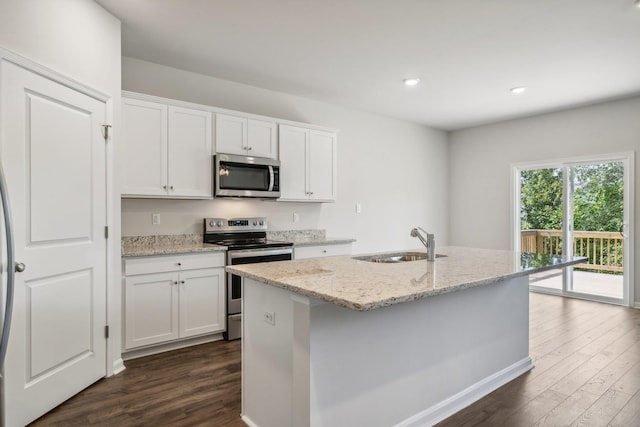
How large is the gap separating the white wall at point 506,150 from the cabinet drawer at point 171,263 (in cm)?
449

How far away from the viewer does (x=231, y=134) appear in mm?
3711

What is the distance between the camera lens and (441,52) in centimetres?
336

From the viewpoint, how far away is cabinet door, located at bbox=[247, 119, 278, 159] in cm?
384

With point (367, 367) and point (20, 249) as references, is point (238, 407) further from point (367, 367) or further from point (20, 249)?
point (20, 249)

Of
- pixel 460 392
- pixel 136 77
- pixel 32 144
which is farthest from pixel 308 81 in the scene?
pixel 460 392

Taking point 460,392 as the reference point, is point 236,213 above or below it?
above

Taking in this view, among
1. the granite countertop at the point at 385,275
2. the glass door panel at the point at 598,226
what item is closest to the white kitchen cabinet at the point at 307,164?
the granite countertop at the point at 385,275

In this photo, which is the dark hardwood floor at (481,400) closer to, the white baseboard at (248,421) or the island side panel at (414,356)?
the white baseboard at (248,421)

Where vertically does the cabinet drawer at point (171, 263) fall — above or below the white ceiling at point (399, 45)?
below

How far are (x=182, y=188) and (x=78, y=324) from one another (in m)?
1.40

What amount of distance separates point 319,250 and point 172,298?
5.23ft

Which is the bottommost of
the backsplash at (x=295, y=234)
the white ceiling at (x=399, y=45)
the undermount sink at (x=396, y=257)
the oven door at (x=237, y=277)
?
the oven door at (x=237, y=277)

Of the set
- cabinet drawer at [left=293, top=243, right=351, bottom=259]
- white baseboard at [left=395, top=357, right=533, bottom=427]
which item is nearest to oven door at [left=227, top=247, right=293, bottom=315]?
cabinet drawer at [left=293, top=243, right=351, bottom=259]

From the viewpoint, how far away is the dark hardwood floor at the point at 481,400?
2139 mm
